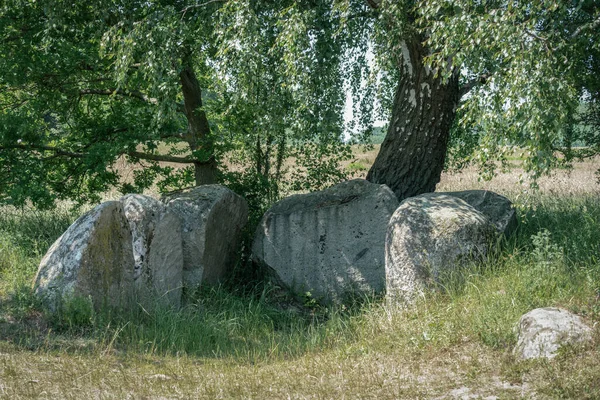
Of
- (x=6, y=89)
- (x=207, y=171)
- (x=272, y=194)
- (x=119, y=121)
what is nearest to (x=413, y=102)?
(x=272, y=194)

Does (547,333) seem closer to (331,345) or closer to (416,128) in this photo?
(331,345)

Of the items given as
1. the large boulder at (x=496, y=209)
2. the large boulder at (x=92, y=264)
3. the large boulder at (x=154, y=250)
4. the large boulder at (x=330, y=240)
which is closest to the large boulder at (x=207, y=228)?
the large boulder at (x=154, y=250)

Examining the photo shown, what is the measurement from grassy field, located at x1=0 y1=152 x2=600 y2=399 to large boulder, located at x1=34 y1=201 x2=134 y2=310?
27 cm

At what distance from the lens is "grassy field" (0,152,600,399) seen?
565 cm

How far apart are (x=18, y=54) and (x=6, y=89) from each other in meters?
0.89

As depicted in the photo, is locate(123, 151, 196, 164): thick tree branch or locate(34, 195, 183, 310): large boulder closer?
locate(34, 195, 183, 310): large boulder

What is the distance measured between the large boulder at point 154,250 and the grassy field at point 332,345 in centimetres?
38

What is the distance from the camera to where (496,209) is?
9422mm

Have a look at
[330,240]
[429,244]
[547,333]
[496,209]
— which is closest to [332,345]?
[429,244]

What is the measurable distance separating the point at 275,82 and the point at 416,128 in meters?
2.40

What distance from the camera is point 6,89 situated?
38.9 ft

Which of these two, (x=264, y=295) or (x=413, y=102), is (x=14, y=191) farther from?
(x=413, y=102)

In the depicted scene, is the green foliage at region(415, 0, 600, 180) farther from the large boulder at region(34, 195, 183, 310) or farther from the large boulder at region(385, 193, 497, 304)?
the large boulder at region(34, 195, 183, 310)

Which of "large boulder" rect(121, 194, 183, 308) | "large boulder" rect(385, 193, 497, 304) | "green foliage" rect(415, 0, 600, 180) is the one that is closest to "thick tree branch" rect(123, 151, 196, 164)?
→ "large boulder" rect(121, 194, 183, 308)
